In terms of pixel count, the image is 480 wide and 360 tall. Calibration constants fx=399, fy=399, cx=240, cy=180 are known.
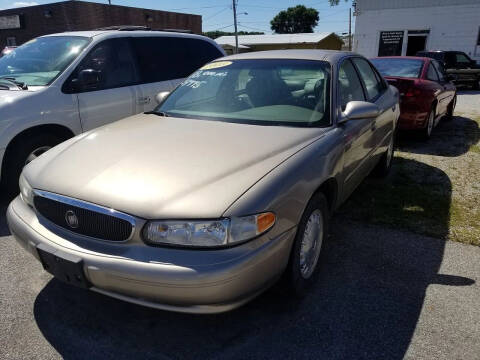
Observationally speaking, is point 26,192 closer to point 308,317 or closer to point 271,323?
point 271,323

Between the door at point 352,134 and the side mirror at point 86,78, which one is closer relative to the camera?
the door at point 352,134

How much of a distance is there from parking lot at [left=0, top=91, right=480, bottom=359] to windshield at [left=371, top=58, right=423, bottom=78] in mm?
4410

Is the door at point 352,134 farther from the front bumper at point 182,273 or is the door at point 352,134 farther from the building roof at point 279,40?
the building roof at point 279,40

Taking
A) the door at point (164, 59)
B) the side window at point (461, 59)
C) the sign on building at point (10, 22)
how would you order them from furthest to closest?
the sign on building at point (10, 22)
the side window at point (461, 59)
the door at point (164, 59)

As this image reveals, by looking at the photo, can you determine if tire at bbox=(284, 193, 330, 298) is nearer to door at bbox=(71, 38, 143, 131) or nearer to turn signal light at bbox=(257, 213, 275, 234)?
turn signal light at bbox=(257, 213, 275, 234)

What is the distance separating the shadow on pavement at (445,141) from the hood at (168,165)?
14.6ft

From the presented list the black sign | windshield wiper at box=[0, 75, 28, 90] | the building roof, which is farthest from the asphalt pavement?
the building roof

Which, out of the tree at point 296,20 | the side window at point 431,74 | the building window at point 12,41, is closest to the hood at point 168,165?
the side window at point 431,74

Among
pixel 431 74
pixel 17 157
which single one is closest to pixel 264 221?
pixel 17 157

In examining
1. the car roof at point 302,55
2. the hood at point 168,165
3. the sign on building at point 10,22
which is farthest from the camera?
the sign on building at point 10,22

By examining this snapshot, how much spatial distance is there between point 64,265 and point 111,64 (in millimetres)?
3439

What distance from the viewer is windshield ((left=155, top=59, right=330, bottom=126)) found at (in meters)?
3.08

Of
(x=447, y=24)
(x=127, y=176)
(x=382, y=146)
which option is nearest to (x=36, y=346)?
(x=127, y=176)

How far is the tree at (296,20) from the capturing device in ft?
258
